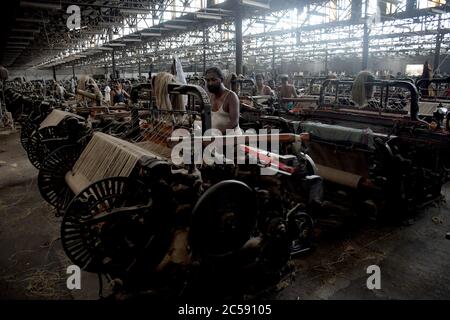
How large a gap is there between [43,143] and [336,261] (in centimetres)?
413

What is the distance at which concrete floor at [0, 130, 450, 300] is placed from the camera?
2953mm

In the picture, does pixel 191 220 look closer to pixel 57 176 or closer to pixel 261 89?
pixel 57 176

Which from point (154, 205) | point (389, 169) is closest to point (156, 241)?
point (154, 205)

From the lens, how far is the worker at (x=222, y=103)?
3.87 meters

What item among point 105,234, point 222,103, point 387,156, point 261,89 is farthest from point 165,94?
point 261,89

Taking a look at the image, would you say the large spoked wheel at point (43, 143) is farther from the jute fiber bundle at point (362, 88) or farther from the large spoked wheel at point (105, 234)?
the jute fiber bundle at point (362, 88)

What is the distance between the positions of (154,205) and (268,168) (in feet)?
3.11

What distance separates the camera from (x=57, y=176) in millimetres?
4109

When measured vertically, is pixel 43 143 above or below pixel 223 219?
above

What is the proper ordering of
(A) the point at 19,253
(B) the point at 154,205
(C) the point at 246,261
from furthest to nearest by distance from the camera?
1. (A) the point at 19,253
2. (C) the point at 246,261
3. (B) the point at 154,205

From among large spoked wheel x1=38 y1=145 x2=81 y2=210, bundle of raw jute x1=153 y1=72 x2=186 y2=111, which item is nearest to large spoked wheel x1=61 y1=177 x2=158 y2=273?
bundle of raw jute x1=153 y1=72 x2=186 y2=111

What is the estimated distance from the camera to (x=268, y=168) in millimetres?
2705

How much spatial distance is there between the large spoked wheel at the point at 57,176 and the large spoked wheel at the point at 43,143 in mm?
613
